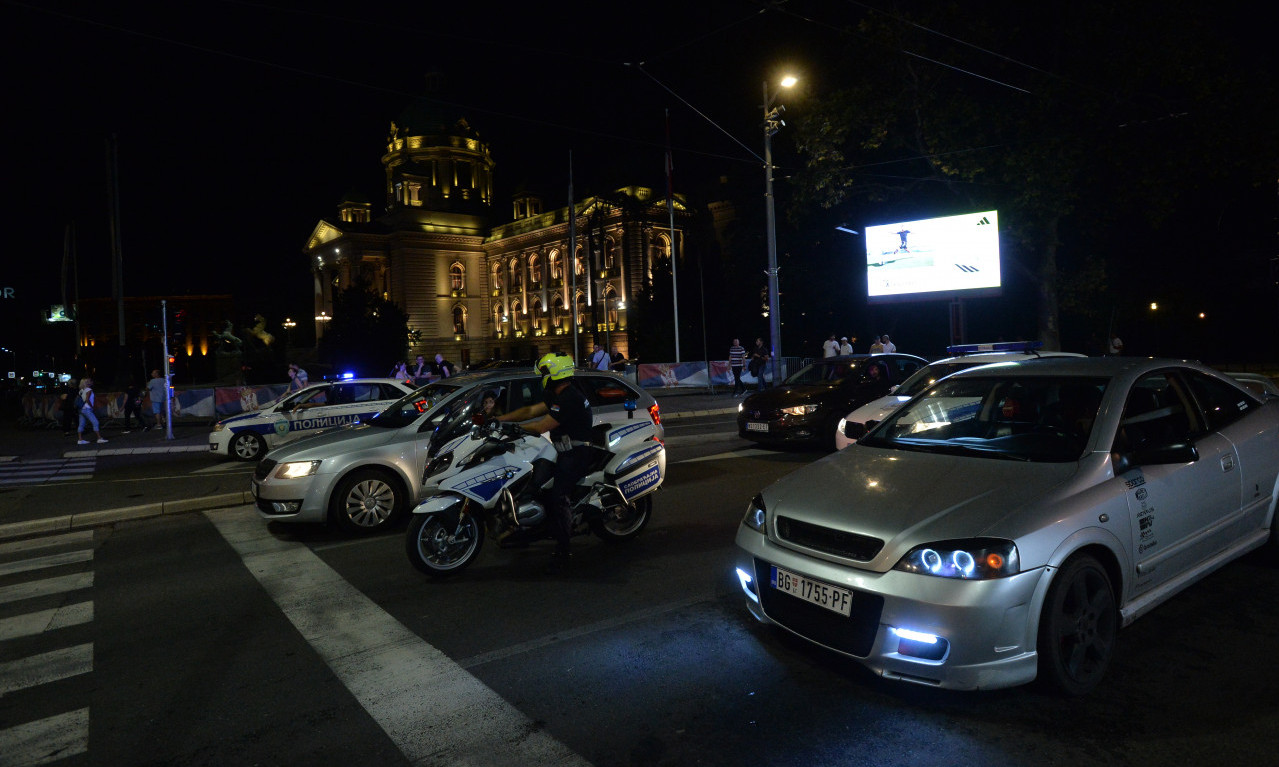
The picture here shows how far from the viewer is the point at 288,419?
14781 millimetres

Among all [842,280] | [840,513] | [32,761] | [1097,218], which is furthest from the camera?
[842,280]

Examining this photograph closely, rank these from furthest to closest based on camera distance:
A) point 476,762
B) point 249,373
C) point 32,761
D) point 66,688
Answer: point 249,373
point 66,688
point 32,761
point 476,762

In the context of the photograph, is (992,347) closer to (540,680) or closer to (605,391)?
(605,391)

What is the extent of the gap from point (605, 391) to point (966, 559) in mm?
5788

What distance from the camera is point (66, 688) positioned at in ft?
14.5

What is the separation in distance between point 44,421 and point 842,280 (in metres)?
34.5

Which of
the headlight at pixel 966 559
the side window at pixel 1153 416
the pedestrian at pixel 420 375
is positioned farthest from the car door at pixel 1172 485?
the pedestrian at pixel 420 375

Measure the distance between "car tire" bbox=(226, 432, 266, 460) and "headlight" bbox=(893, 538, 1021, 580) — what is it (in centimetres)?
1408

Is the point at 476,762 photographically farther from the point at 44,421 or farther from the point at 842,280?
the point at 842,280

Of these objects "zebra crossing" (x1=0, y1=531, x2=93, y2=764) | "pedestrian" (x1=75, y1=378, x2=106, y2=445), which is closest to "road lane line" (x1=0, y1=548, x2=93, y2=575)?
"zebra crossing" (x1=0, y1=531, x2=93, y2=764)

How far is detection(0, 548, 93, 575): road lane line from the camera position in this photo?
24.2ft

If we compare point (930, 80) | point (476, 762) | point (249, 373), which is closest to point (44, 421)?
→ point (249, 373)

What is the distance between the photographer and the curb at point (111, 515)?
9211mm

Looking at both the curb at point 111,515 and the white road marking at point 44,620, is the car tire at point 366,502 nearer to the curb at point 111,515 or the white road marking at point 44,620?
the white road marking at point 44,620
